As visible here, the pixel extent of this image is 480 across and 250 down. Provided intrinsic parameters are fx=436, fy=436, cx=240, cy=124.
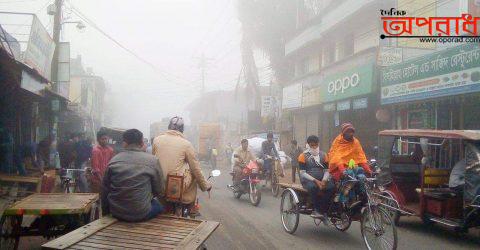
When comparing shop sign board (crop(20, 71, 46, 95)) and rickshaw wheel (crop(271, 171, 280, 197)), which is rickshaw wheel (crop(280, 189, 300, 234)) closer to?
rickshaw wheel (crop(271, 171, 280, 197))

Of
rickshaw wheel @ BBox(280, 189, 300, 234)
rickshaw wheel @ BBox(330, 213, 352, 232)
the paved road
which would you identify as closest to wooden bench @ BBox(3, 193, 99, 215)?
the paved road

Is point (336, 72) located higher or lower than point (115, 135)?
higher

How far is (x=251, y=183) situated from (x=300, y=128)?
17.5 m

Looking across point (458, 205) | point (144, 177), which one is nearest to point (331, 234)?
point (458, 205)

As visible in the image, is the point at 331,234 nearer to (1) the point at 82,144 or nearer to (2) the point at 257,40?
(1) the point at 82,144

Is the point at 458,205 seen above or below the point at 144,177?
below

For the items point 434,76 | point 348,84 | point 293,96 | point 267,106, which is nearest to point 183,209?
point 434,76

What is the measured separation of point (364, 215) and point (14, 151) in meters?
11.0

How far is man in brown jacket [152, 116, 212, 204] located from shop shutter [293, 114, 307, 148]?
73.6ft

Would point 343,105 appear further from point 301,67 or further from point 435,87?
point 301,67

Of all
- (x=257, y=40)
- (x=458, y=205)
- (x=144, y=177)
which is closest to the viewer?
(x=144, y=177)

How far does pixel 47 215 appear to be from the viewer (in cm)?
575

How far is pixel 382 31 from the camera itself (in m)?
18.1

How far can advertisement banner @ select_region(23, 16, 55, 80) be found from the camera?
490 inches
